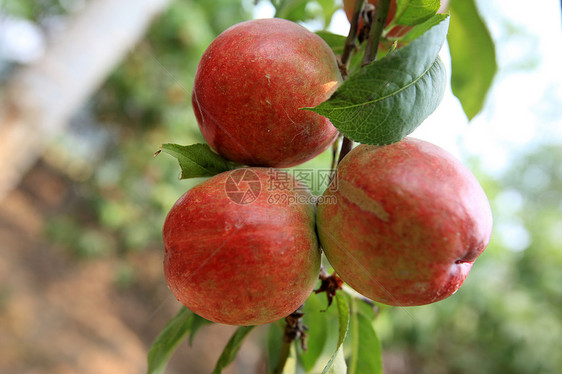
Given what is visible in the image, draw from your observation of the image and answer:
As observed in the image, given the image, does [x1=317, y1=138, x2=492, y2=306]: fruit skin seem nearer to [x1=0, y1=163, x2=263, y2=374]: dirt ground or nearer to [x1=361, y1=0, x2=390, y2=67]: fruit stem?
[x1=361, y1=0, x2=390, y2=67]: fruit stem

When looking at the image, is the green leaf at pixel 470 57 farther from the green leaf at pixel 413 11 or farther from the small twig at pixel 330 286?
the small twig at pixel 330 286

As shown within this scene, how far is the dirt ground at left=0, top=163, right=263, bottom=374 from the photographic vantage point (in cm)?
402

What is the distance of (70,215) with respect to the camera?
662 cm

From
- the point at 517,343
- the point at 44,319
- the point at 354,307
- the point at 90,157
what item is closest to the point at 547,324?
the point at 517,343

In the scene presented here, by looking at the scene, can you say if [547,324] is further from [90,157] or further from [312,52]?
[90,157]

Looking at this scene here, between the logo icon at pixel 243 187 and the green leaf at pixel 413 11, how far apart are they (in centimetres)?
45

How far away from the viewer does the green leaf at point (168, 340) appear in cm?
91

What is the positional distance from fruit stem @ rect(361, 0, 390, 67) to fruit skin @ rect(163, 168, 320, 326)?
0.29m

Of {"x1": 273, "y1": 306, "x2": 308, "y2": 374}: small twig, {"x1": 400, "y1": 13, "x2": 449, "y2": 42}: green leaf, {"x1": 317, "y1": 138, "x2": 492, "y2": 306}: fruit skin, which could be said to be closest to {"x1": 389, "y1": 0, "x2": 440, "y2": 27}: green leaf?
{"x1": 400, "y1": 13, "x2": 449, "y2": 42}: green leaf

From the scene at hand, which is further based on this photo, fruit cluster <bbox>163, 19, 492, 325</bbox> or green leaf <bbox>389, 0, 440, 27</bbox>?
green leaf <bbox>389, 0, 440, 27</bbox>

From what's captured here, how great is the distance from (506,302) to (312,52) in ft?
16.8

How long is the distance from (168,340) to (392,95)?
753 millimetres

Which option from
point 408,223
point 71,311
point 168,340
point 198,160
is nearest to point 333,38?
point 198,160

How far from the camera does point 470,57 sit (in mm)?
1004
